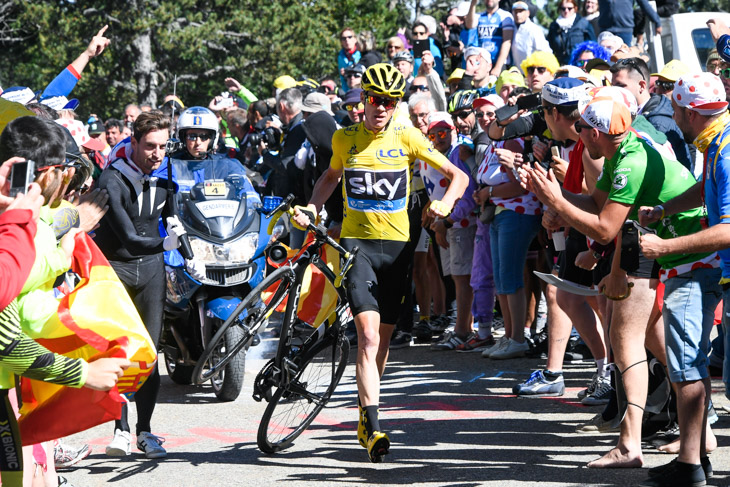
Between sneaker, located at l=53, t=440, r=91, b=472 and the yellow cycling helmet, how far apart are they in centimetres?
291

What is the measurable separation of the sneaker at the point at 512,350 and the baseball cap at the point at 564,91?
3064mm

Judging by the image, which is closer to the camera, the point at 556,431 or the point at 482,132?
the point at 556,431

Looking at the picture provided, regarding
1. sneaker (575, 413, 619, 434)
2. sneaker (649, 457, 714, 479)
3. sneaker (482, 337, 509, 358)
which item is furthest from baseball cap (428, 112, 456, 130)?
sneaker (649, 457, 714, 479)

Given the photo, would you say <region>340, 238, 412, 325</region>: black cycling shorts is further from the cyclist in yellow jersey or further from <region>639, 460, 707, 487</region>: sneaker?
<region>639, 460, 707, 487</region>: sneaker

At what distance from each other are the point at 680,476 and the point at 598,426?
1.46 metres

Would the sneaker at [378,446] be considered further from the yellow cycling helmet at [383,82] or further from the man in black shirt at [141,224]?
the yellow cycling helmet at [383,82]

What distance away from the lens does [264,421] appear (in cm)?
637

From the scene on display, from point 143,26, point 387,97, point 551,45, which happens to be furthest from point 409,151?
point 143,26

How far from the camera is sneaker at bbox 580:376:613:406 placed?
24.1 feet

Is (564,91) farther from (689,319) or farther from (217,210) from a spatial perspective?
(217,210)

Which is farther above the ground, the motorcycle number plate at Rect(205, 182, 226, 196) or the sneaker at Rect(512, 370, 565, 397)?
the motorcycle number plate at Rect(205, 182, 226, 196)

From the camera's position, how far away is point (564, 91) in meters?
6.54

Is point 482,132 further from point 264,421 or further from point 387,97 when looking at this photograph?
point 264,421

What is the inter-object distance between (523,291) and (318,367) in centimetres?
295
